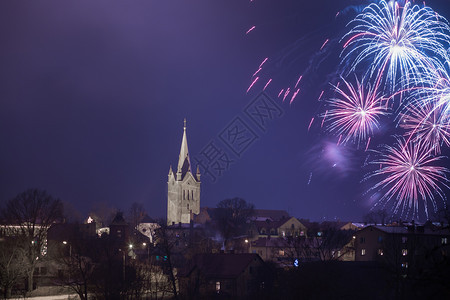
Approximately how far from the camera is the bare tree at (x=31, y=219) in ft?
177

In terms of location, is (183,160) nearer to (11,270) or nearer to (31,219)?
(31,219)

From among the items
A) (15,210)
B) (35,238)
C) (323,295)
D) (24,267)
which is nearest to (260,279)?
(323,295)

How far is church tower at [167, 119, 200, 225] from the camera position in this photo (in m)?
158

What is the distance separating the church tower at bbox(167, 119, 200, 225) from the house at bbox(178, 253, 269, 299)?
4170 inches

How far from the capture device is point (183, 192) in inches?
6289

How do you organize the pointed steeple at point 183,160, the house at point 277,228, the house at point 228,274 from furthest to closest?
1. the pointed steeple at point 183,160
2. the house at point 277,228
3. the house at point 228,274

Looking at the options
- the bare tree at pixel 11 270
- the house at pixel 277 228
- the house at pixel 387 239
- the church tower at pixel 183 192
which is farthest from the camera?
the church tower at pixel 183 192

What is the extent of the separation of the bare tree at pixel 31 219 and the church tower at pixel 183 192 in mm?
82570

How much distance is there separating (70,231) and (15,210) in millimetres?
12555

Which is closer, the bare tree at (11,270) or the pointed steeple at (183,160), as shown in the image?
the bare tree at (11,270)

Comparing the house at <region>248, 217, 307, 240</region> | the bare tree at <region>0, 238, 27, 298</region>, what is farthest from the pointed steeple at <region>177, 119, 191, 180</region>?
the bare tree at <region>0, 238, 27, 298</region>

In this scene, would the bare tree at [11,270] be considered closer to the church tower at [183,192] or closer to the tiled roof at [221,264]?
the tiled roof at [221,264]

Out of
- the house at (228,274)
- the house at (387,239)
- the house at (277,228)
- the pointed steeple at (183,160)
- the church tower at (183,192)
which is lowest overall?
the house at (228,274)

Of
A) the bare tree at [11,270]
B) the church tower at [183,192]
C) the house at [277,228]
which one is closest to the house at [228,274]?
the bare tree at [11,270]
